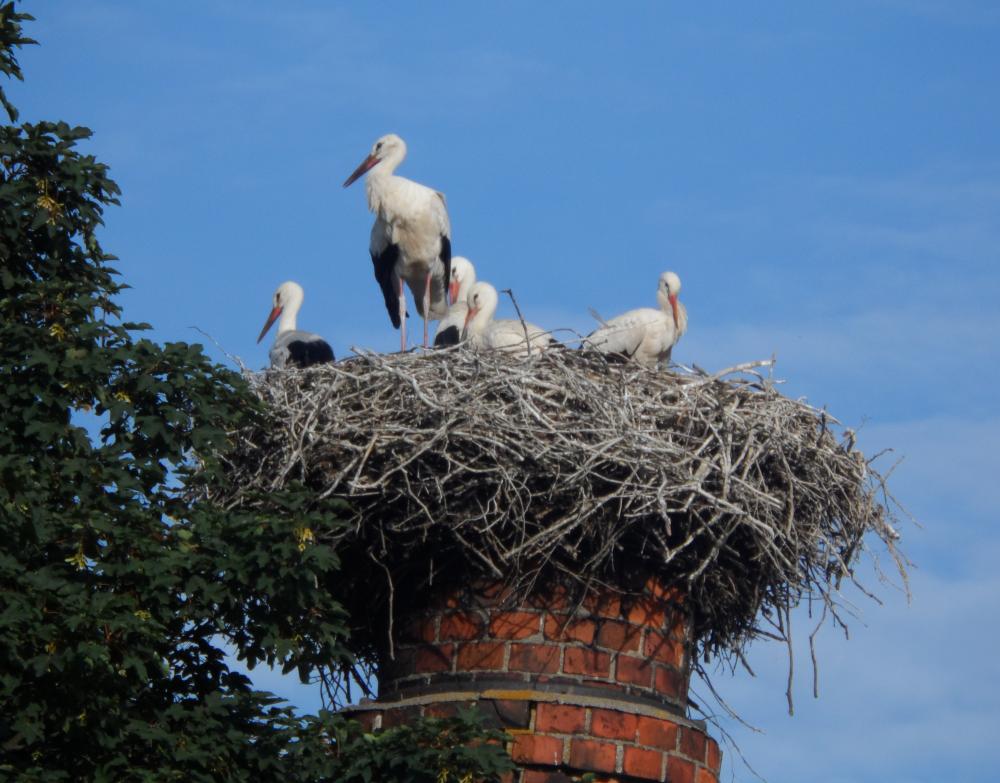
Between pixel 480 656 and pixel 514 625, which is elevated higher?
pixel 514 625

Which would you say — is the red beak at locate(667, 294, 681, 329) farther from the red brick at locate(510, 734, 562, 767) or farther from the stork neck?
the red brick at locate(510, 734, 562, 767)

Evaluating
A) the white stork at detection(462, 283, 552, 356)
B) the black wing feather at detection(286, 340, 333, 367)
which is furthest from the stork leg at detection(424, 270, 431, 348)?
the black wing feather at detection(286, 340, 333, 367)

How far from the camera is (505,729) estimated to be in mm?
7324

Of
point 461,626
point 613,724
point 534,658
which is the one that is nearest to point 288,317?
point 461,626

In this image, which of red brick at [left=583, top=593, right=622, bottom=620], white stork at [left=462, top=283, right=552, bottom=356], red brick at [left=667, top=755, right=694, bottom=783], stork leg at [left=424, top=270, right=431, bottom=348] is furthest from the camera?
stork leg at [left=424, top=270, right=431, bottom=348]

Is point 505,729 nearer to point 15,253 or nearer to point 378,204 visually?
point 15,253

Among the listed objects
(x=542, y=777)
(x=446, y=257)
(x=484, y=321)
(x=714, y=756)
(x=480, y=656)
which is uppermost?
(x=446, y=257)

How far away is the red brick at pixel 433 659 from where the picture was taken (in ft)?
25.1

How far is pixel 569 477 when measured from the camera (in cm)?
741

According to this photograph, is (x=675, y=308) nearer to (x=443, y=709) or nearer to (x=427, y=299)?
(x=427, y=299)

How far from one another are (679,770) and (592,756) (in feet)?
1.33

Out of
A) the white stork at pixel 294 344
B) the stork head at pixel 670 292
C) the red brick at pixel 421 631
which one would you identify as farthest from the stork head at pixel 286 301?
the red brick at pixel 421 631

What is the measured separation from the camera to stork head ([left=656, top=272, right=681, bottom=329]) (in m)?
11.3

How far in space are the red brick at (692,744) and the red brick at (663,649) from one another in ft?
0.99
